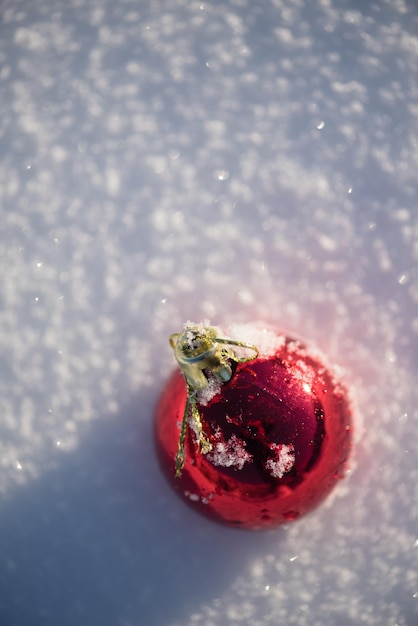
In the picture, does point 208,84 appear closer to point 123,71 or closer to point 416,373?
point 123,71

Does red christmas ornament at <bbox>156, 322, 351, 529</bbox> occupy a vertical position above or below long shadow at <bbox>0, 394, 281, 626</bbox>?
above

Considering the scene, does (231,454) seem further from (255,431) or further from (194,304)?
(194,304)

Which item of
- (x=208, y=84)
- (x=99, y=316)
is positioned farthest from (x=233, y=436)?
(x=208, y=84)

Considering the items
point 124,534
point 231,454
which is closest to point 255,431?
point 231,454

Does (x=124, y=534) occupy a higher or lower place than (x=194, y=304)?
lower
